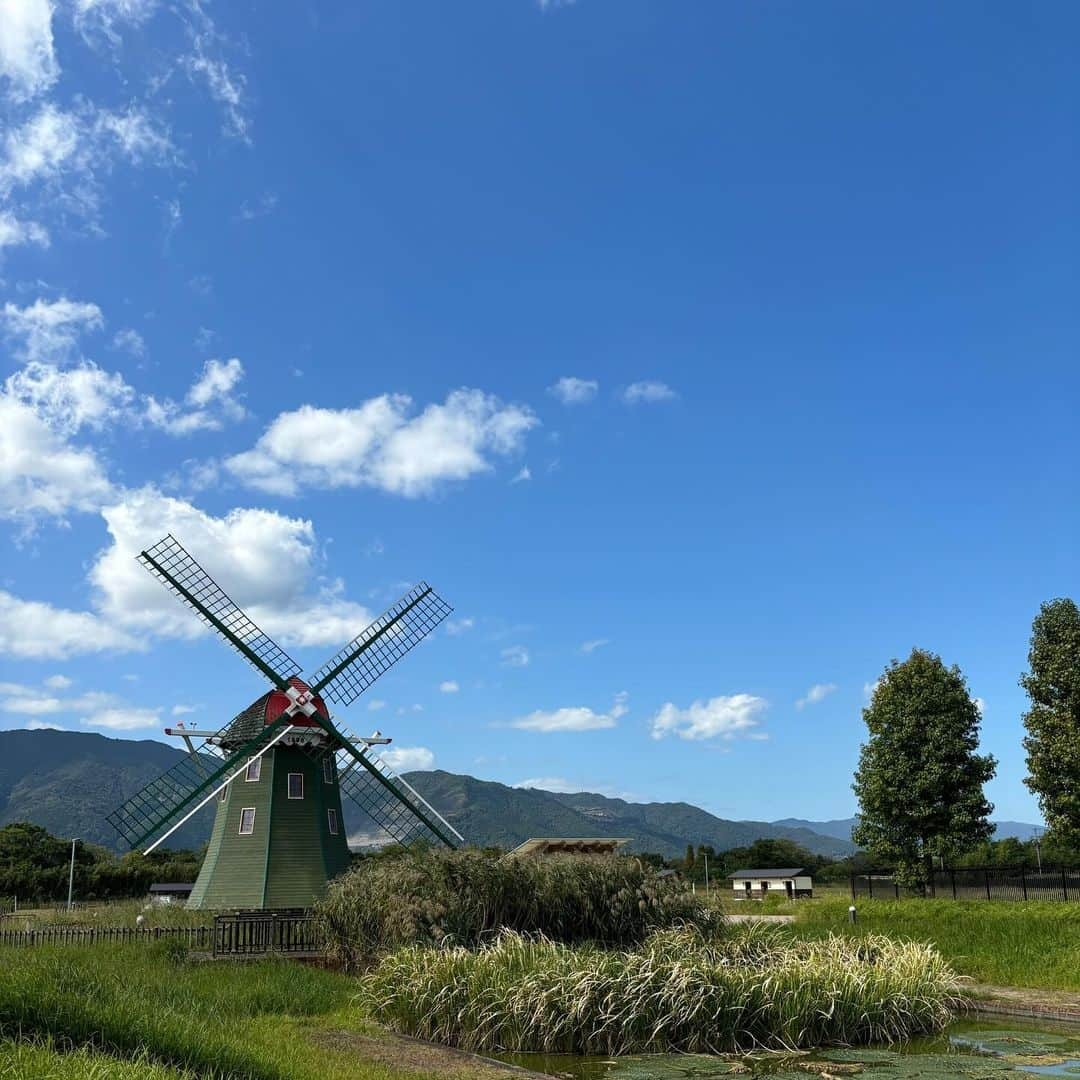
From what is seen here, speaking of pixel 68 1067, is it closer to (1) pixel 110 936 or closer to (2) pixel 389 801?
(1) pixel 110 936

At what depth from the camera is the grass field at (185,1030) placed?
7508 mm

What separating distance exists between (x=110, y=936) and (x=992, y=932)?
18279 mm

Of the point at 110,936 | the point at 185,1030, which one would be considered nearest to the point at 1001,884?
the point at 110,936

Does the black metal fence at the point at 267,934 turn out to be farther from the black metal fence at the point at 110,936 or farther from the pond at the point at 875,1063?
the pond at the point at 875,1063

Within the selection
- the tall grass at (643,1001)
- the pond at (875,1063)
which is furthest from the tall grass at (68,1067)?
the tall grass at (643,1001)

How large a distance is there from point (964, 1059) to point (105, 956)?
13.1 m

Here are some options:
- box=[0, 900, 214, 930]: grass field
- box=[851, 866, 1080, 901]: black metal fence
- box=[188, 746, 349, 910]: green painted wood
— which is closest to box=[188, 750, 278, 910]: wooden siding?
box=[188, 746, 349, 910]: green painted wood

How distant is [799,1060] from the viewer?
1144 centimetres

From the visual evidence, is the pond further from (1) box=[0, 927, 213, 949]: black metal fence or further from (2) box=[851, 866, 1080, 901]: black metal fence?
(2) box=[851, 866, 1080, 901]: black metal fence

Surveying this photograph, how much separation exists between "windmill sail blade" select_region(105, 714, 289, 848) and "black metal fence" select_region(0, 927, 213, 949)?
686 cm

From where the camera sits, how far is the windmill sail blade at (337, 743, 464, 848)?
2984 cm

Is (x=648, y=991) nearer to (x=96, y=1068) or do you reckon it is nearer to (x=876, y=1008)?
(x=876, y=1008)

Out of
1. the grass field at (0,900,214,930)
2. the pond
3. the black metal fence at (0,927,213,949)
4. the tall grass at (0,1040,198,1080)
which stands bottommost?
the grass field at (0,900,214,930)

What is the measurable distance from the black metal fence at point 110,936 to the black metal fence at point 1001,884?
20.4 m
